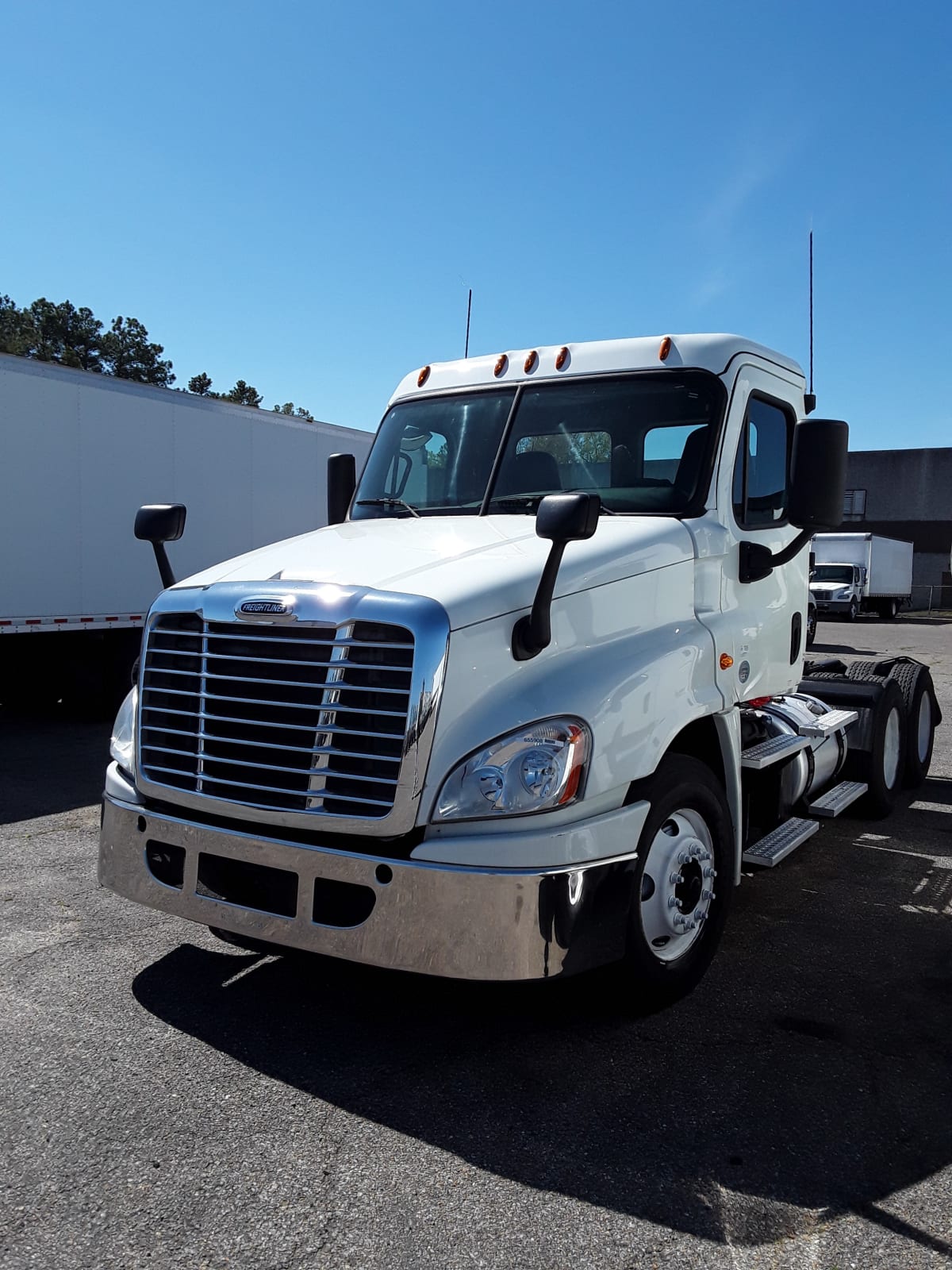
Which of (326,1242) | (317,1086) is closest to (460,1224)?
(326,1242)

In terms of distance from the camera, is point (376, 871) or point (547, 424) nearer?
point (376, 871)

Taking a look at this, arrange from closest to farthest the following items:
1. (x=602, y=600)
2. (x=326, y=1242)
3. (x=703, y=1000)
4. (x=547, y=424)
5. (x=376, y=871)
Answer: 1. (x=326, y=1242)
2. (x=376, y=871)
3. (x=602, y=600)
4. (x=703, y=1000)
5. (x=547, y=424)

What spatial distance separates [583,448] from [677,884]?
1928 millimetres

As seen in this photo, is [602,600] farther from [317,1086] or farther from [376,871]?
[317,1086]

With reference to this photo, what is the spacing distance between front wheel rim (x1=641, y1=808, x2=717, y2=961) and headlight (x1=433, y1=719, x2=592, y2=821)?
1.93ft

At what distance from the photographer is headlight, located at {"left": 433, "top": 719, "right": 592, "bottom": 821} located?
128 inches

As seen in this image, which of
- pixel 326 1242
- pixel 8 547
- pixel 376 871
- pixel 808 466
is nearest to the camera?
pixel 326 1242

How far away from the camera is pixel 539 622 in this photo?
3.47 m

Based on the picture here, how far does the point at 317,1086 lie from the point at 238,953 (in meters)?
1.21

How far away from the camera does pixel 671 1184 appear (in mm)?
2855

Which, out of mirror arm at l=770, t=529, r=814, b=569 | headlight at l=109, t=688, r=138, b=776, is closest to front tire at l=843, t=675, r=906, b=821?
mirror arm at l=770, t=529, r=814, b=569

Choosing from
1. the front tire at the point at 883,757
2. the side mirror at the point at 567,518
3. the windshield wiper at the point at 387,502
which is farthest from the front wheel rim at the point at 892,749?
the side mirror at the point at 567,518

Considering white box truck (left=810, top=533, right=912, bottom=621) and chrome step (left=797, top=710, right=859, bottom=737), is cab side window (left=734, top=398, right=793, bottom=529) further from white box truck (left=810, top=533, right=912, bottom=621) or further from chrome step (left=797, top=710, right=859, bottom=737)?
white box truck (left=810, top=533, right=912, bottom=621)

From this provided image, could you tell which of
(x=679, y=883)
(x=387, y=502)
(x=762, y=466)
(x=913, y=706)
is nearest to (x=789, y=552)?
(x=762, y=466)
